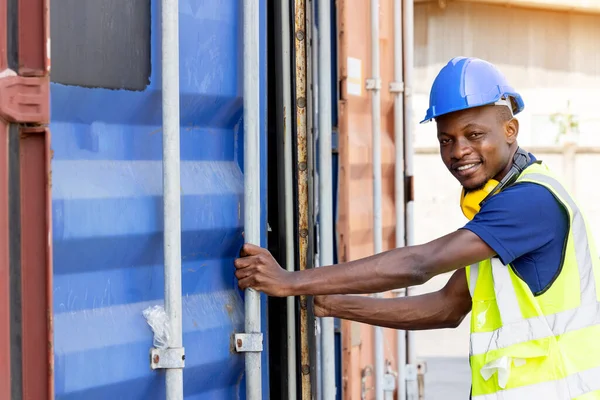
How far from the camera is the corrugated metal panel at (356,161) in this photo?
3.58m

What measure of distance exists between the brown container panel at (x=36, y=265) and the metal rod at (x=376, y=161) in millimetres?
2220

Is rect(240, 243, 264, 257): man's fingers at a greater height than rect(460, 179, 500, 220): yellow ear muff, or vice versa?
rect(460, 179, 500, 220): yellow ear muff

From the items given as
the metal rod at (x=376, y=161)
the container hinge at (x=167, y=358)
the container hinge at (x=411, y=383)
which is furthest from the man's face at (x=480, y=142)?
the container hinge at (x=411, y=383)

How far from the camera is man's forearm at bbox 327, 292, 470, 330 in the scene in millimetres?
2975

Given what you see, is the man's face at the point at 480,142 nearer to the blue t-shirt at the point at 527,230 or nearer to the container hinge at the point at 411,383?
the blue t-shirt at the point at 527,230

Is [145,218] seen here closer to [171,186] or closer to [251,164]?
[171,186]

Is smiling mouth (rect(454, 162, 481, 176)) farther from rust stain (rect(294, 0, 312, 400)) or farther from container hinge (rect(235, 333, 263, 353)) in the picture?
container hinge (rect(235, 333, 263, 353))

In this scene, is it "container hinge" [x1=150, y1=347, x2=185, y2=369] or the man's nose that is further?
the man's nose

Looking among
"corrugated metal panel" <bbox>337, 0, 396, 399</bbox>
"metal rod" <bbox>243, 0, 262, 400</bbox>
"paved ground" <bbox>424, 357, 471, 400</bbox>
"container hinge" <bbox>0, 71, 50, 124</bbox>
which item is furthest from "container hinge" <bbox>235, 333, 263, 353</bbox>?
"paved ground" <bbox>424, 357, 471, 400</bbox>

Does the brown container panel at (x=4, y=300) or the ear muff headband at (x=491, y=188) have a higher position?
the ear muff headband at (x=491, y=188)

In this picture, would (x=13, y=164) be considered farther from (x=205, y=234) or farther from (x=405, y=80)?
(x=405, y=80)

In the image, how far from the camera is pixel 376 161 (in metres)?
3.75

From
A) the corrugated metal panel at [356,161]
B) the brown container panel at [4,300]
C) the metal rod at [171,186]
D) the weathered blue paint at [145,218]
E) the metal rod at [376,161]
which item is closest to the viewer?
the brown container panel at [4,300]

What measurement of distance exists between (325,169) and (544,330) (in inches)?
32.5
